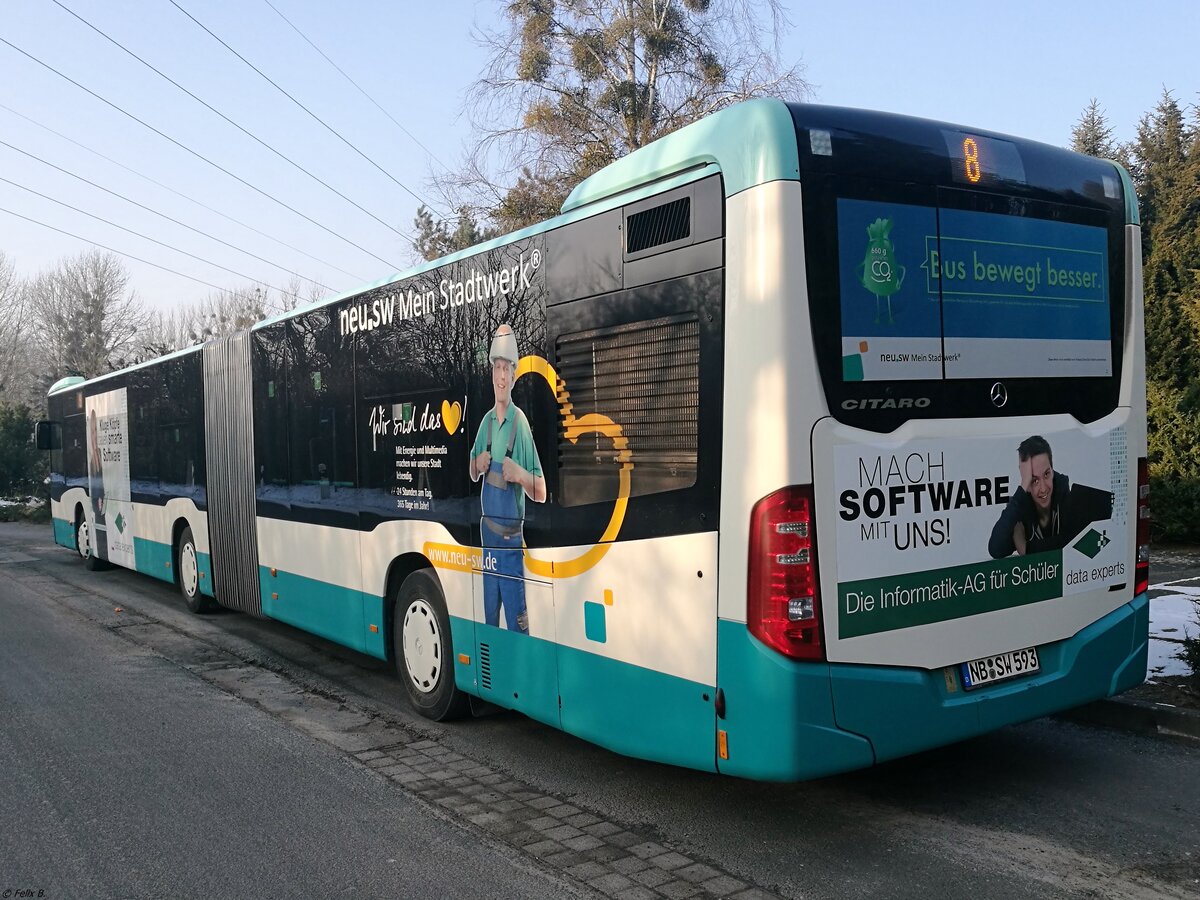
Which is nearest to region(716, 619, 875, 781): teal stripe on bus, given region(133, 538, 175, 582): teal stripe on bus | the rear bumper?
the rear bumper

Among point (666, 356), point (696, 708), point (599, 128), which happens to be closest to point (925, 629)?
point (696, 708)

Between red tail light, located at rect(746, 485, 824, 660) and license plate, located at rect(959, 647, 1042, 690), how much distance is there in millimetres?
937

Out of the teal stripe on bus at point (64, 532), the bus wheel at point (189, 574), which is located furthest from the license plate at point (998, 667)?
Answer: the teal stripe on bus at point (64, 532)

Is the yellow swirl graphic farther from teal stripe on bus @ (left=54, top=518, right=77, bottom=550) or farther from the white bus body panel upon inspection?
teal stripe on bus @ (left=54, top=518, right=77, bottom=550)

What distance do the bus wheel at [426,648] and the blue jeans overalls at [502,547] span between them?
2.43 ft

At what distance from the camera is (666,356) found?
15.3ft

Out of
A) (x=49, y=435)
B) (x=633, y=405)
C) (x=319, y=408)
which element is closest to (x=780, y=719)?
(x=633, y=405)

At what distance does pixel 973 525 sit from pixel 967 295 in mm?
1053

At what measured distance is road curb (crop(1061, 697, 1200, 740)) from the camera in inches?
229

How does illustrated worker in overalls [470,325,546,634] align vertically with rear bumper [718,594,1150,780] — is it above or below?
above

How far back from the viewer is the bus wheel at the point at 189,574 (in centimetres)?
1156

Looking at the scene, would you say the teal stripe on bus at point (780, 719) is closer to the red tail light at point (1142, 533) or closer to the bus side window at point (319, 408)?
the red tail light at point (1142, 533)

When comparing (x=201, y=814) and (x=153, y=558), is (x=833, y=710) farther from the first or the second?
(x=153, y=558)

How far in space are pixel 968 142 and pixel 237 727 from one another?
5.69 metres
